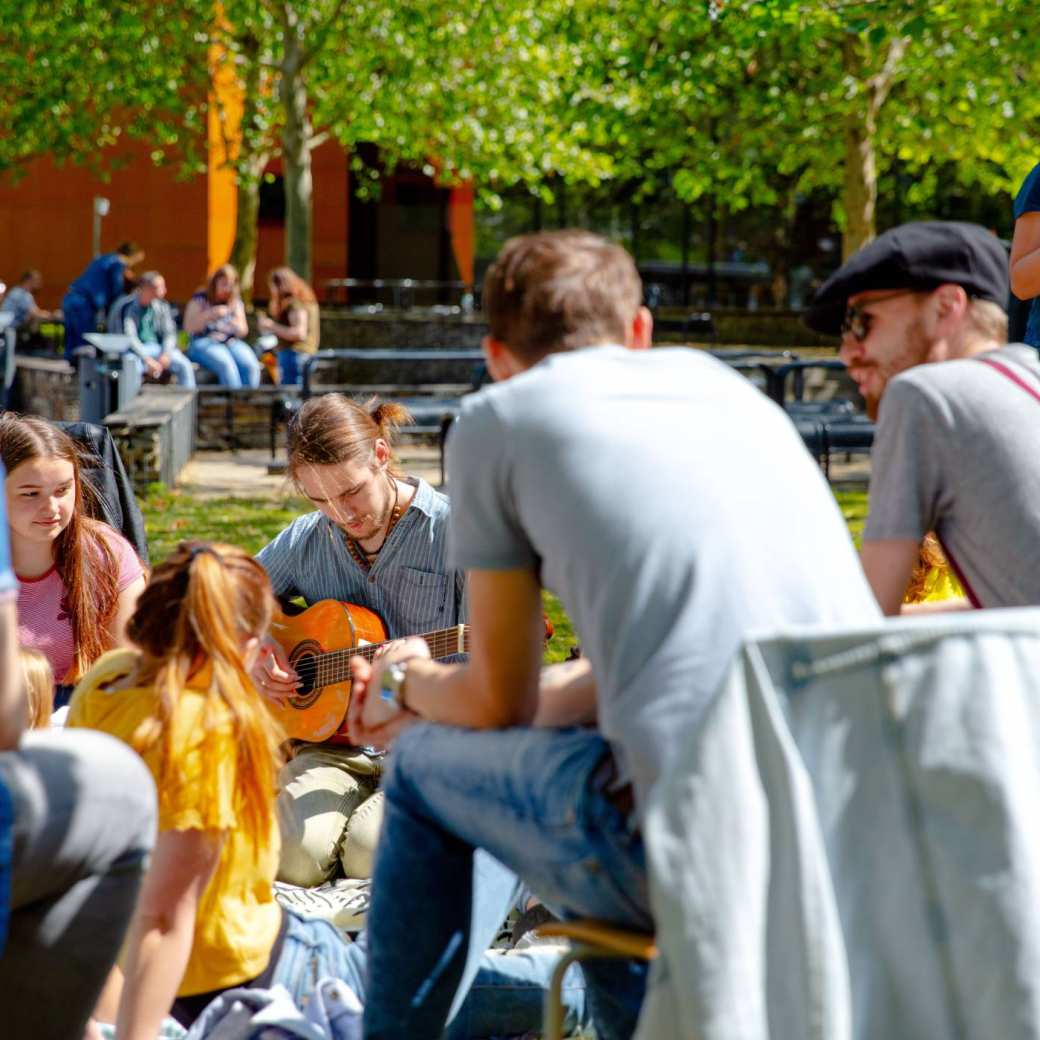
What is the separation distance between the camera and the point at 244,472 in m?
12.9

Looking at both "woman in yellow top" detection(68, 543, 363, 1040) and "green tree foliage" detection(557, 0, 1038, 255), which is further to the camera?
"green tree foliage" detection(557, 0, 1038, 255)

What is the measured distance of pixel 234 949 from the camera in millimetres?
3053

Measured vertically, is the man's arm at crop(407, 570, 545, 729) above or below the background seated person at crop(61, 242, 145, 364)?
below

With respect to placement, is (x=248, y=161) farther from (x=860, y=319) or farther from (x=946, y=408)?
(x=946, y=408)

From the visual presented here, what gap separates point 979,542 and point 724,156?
58.6 ft

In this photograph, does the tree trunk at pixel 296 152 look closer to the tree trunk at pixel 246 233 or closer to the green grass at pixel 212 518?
the tree trunk at pixel 246 233

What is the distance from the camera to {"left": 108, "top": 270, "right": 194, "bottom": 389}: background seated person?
1462cm

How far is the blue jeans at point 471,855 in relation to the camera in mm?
2377

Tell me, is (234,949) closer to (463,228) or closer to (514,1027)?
(514,1027)

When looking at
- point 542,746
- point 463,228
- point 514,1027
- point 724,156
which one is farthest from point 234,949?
point 463,228

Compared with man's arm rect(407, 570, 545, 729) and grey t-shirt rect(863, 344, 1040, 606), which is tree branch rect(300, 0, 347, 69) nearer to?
grey t-shirt rect(863, 344, 1040, 606)

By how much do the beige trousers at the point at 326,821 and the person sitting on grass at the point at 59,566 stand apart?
0.59 meters

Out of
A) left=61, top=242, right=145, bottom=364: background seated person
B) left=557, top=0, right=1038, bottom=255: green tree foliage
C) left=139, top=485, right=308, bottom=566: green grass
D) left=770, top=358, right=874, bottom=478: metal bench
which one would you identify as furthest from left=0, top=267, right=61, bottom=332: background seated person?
left=770, top=358, right=874, bottom=478: metal bench

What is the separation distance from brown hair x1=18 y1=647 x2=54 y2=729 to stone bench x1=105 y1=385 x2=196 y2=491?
6577 mm
